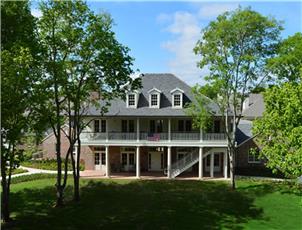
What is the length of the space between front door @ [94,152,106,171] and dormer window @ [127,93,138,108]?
6.23m

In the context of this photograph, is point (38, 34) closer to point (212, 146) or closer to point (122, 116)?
point (122, 116)

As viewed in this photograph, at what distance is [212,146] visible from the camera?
34.7 meters

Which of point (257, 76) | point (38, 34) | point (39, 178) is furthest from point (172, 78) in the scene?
point (38, 34)

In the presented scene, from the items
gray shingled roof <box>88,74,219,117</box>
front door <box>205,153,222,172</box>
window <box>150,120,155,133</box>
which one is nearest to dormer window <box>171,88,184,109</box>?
gray shingled roof <box>88,74,219,117</box>

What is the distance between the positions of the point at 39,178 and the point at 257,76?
68.5 feet

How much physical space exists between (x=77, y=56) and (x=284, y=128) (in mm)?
13282

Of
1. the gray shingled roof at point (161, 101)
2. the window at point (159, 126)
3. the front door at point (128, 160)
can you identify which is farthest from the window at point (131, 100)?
the front door at point (128, 160)

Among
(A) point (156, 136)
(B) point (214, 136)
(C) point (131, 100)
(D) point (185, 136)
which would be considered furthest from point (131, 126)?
(B) point (214, 136)

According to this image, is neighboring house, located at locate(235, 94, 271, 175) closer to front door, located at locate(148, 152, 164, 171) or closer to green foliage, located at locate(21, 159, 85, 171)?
front door, located at locate(148, 152, 164, 171)

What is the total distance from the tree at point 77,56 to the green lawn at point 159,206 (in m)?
2.74

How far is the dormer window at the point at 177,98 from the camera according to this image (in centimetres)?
3528

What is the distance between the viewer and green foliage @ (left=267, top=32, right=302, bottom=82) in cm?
2839

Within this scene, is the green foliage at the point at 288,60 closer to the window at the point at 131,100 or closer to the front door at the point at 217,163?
the front door at the point at 217,163

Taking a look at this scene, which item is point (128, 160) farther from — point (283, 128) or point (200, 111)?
point (283, 128)
